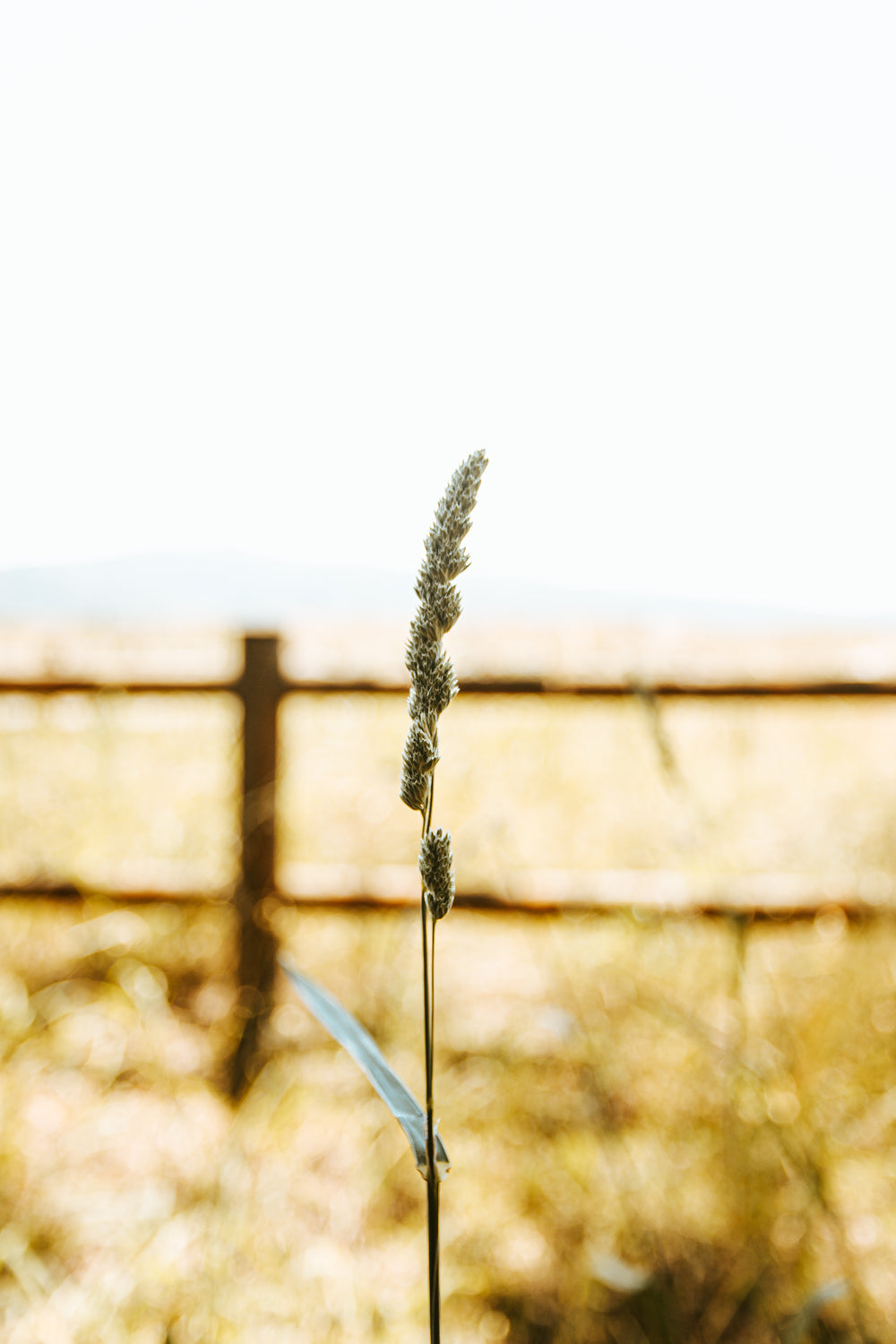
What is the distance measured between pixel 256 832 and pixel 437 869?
180cm

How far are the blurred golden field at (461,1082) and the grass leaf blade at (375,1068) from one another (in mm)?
385

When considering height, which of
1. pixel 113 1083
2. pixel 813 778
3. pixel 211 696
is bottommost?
pixel 113 1083

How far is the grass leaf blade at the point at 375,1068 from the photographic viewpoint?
0.47m

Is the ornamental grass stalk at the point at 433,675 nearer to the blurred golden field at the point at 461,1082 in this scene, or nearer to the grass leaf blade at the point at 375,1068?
the grass leaf blade at the point at 375,1068

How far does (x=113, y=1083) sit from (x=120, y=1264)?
67 cm

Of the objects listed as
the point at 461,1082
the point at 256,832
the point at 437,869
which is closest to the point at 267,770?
the point at 256,832

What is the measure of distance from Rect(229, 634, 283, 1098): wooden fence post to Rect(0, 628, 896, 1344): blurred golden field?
4 centimetres

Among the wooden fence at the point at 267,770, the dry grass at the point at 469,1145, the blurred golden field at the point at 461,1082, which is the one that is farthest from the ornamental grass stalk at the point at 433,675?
the wooden fence at the point at 267,770

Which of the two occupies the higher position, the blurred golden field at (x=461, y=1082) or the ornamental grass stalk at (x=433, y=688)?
the ornamental grass stalk at (x=433, y=688)

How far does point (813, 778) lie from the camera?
4.20 meters

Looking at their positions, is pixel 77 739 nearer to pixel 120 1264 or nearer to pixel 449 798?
pixel 449 798

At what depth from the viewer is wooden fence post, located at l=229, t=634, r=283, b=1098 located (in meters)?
2.05

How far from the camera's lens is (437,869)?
15.2 inches

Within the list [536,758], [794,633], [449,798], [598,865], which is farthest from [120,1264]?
[794,633]
